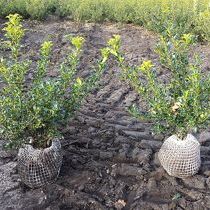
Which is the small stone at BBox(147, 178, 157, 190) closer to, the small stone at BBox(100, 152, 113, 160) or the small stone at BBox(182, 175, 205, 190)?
the small stone at BBox(182, 175, 205, 190)

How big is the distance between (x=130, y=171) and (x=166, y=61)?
110 cm

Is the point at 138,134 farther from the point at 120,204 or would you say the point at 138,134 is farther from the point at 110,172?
the point at 120,204

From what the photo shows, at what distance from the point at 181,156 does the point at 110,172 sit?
2.34 ft

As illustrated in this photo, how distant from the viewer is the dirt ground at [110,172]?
3.68 m

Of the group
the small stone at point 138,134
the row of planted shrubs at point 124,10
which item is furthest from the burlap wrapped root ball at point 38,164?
the row of planted shrubs at point 124,10

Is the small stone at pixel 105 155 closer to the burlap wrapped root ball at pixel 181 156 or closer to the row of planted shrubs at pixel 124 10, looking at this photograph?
the burlap wrapped root ball at pixel 181 156

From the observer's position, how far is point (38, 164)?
3.79 m

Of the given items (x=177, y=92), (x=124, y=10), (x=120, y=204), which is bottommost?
(x=120, y=204)

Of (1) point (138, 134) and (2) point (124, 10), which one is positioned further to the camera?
(2) point (124, 10)

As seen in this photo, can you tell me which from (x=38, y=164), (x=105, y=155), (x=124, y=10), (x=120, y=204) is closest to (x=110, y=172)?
(x=105, y=155)

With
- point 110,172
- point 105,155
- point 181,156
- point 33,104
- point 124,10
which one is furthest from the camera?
point 124,10

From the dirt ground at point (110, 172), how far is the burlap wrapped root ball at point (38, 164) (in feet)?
0.30

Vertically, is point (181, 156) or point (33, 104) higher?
point (33, 104)

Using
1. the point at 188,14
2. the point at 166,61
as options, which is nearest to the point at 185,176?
the point at 166,61
